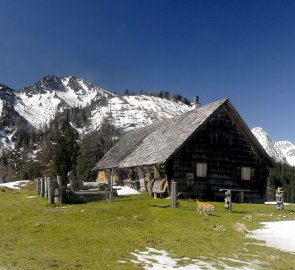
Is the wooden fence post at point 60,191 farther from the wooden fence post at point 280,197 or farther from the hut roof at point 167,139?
the wooden fence post at point 280,197

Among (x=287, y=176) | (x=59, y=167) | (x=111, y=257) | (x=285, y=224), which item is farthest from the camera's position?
(x=287, y=176)

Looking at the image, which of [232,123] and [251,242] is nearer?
[251,242]

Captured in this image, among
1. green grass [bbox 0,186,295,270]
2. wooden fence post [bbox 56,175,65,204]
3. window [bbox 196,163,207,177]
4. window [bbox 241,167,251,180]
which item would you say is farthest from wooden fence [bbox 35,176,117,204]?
window [bbox 241,167,251,180]

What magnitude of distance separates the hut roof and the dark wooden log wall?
2.45 ft

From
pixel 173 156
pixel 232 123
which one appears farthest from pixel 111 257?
pixel 232 123

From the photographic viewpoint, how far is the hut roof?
33.9m

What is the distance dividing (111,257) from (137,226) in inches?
240

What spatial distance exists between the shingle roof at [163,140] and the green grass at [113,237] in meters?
10.4

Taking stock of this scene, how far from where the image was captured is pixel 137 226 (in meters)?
18.3

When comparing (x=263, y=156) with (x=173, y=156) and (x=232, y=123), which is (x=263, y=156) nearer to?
(x=232, y=123)

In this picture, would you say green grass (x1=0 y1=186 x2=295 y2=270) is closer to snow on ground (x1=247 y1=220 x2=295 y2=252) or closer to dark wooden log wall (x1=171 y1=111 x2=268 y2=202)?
snow on ground (x1=247 y1=220 x2=295 y2=252)

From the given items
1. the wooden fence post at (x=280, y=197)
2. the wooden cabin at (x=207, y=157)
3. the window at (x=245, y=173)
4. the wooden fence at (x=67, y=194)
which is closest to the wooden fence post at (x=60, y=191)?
the wooden fence at (x=67, y=194)

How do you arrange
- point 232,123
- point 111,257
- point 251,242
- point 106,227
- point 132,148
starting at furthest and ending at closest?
point 132,148 < point 232,123 < point 106,227 < point 251,242 < point 111,257

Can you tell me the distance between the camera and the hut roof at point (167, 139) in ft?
111
